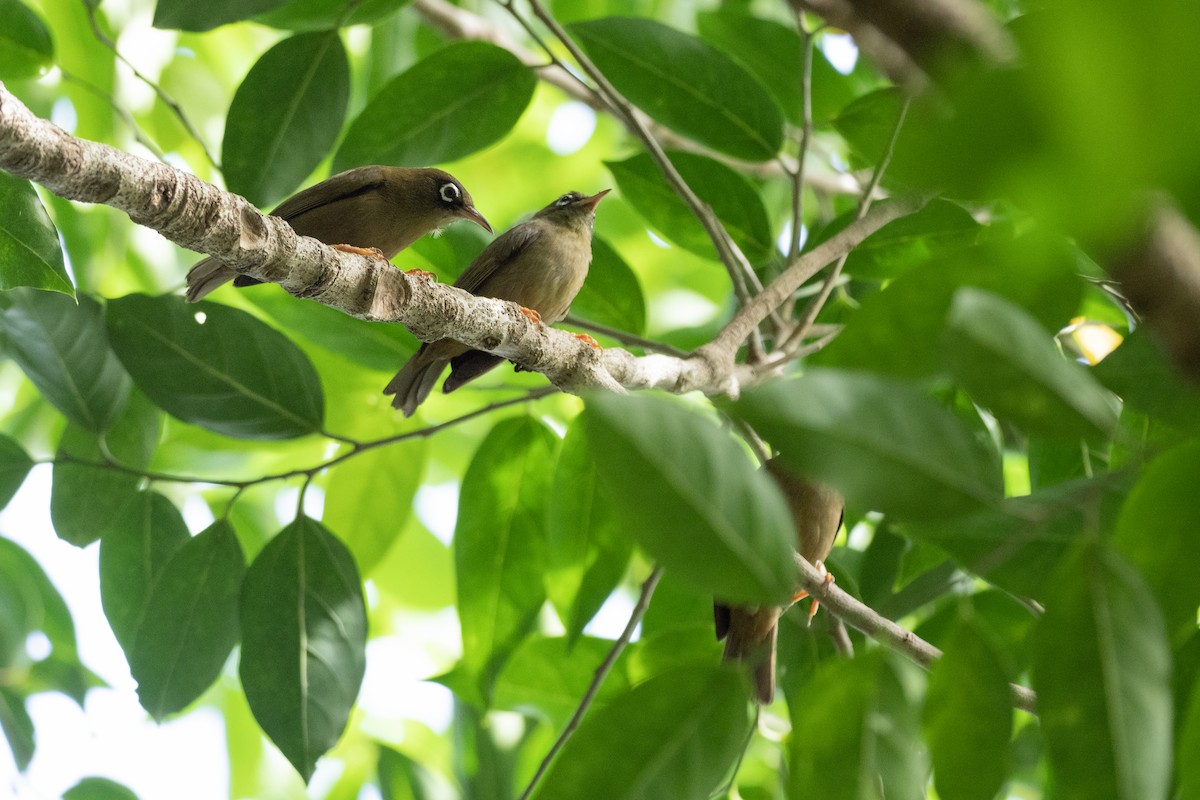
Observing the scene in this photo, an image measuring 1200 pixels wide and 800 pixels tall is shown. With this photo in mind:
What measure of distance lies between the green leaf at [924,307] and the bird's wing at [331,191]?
9.71 ft

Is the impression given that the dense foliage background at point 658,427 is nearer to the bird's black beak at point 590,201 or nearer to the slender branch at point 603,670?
the slender branch at point 603,670

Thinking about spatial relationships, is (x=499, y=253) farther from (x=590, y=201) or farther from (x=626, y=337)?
(x=626, y=337)

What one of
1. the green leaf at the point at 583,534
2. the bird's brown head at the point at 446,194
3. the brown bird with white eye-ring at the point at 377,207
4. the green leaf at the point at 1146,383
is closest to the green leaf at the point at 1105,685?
the green leaf at the point at 1146,383

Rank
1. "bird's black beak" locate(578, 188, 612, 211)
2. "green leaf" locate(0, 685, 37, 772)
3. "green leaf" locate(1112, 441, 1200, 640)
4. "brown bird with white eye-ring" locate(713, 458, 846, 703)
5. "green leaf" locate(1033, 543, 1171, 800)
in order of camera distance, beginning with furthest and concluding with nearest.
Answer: "bird's black beak" locate(578, 188, 612, 211) < "green leaf" locate(0, 685, 37, 772) < "brown bird with white eye-ring" locate(713, 458, 846, 703) < "green leaf" locate(1112, 441, 1200, 640) < "green leaf" locate(1033, 543, 1171, 800)

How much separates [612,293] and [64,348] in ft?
5.35

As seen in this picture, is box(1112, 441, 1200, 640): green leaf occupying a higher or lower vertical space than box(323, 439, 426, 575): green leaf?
higher

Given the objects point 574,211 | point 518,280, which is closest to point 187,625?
point 518,280

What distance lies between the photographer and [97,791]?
3.56m

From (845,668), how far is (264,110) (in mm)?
2295

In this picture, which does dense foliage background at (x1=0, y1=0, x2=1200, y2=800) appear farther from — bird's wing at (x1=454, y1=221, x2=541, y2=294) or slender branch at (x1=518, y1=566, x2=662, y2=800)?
bird's wing at (x1=454, y1=221, x2=541, y2=294)

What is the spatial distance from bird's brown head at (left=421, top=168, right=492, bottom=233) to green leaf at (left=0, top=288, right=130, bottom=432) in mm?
1482

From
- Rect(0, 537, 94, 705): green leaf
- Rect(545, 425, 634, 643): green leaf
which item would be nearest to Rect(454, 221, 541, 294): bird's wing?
Rect(545, 425, 634, 643): green leaf

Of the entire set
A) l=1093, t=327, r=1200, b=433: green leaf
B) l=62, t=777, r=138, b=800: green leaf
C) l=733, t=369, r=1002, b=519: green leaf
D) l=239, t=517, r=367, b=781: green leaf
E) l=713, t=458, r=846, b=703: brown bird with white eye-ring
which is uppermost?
l=733, t=369, r=1002, b=519: green leaf

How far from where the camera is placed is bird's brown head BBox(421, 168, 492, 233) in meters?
4.05
